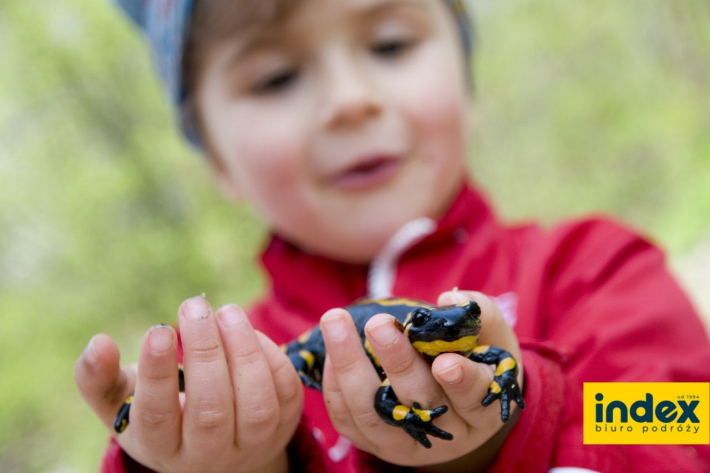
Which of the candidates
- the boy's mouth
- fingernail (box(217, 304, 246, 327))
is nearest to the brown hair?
the boy's mouth

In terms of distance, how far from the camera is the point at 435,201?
2.19 meters

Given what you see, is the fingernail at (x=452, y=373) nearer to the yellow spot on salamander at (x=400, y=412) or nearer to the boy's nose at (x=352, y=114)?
the yellow spot on salamander at (x=400, y=412)

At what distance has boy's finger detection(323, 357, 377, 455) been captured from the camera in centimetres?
117

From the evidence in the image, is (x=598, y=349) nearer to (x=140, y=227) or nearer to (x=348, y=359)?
(x=348, y=359)

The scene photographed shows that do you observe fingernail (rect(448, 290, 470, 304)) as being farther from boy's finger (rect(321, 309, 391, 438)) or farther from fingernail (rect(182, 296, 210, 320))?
fingernail (rect(182, 296, 210, 320))

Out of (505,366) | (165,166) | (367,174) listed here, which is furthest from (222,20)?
(165,166)

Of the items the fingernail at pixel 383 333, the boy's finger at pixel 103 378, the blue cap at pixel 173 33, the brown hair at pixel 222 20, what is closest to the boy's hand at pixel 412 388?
the fingernail at pixel 383 333

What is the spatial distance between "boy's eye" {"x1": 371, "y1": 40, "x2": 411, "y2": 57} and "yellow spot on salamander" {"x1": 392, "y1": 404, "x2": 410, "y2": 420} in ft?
4.57

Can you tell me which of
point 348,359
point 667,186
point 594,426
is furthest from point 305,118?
point 667,186

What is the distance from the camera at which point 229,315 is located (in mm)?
1134

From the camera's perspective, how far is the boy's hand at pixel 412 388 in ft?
3.40

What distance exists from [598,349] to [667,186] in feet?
25.1

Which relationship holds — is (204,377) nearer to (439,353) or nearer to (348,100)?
(439,353)

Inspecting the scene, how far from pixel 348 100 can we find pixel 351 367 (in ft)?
3.56
